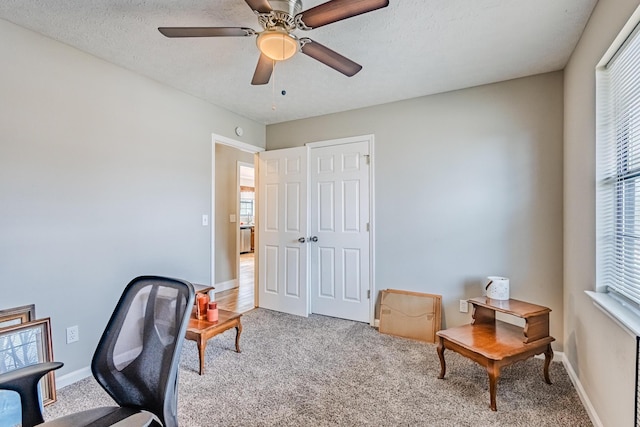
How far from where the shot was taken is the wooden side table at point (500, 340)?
6.50 feet

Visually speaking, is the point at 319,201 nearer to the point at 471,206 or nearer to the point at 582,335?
the point at 471,206

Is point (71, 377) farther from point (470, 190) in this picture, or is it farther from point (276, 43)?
point (470, 190)

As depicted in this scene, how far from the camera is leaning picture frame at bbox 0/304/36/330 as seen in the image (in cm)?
190

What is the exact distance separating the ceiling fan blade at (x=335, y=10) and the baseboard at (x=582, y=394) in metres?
2.51

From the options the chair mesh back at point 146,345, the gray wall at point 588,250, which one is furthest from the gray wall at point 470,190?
the chair mesh back at point 146,345

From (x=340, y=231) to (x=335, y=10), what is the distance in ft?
8.19

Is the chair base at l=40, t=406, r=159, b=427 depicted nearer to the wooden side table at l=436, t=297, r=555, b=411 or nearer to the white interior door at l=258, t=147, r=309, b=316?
the wooden side table at l=436, t=297, r=555, b=411

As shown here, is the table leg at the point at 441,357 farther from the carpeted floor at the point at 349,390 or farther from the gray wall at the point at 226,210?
the gray wall at the point at 226,210

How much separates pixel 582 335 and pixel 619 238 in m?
0.78

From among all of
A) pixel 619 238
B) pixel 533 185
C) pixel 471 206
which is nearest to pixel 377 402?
pixel 619 238

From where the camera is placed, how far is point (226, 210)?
5.16 meters

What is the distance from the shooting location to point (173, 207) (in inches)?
118

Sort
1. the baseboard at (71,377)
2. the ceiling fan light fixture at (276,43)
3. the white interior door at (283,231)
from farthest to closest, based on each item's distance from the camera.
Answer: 1. the white interior door at (283,231)
2. the baseboard at (71,377)
3. the ceiling fan light fixture at (276,43)

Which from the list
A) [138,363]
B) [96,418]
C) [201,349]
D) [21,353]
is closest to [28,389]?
[96,418]
